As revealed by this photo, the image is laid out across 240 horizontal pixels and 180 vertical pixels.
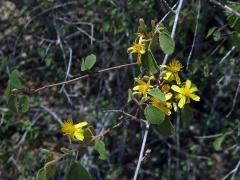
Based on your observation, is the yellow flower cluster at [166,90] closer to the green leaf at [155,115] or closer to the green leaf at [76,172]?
the green leaf at [155,115]

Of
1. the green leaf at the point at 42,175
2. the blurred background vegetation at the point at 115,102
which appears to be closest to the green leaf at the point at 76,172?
the green leaf at the point at 42,175

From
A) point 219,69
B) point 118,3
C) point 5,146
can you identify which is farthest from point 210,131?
point 5,146

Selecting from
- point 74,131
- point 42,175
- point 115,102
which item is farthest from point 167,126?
point 115,102

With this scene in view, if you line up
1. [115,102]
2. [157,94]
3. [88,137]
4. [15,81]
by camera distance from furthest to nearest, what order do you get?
[115,102] → [15,81] → [88,137] → [157,94]

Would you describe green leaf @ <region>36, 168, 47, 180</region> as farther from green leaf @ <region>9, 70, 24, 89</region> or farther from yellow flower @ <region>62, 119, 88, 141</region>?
green leaf @ <region>9, 70, 24, 89</region>

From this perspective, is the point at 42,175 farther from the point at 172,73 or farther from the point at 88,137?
the point at 172,73

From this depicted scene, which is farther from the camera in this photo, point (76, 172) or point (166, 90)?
point (166, 90)

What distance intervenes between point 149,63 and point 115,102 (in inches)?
62.0

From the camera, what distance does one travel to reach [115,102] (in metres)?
2.95

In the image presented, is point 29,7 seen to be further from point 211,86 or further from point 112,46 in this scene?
point 211,86

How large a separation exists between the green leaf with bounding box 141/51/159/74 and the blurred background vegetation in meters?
1.20

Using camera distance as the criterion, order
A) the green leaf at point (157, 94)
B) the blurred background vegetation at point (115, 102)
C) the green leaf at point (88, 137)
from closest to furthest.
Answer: the green leaf at point (157, 94) → the green leaf at point (88, 137) → the blurred background vegetation at point (115, 102)

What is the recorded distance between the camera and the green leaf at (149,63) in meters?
1.38

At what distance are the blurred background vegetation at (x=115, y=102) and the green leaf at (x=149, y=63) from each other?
1.20 metres
